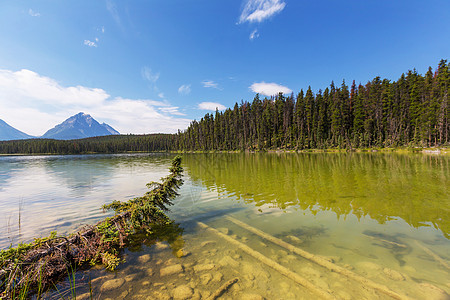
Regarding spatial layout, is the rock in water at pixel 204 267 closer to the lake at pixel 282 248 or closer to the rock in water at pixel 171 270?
the lake at pixel 282 248

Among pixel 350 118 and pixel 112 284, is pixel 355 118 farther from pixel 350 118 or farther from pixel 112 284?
pixel 112 284

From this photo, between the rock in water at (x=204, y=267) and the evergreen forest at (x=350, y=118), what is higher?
the evergreen forest at (x=350, y=118)

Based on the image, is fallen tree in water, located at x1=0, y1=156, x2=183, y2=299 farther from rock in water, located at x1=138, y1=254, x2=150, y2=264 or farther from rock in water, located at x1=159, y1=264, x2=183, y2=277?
rock in water, located at x1=159, y1=264, x2=183, y2=277

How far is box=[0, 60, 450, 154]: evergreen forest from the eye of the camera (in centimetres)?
5559

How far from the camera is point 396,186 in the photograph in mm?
14570

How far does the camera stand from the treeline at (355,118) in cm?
5547

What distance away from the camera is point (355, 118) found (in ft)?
245

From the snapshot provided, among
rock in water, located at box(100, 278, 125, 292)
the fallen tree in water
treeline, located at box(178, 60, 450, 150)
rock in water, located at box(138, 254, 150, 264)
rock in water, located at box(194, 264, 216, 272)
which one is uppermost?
treeline, located at box(178, 60, 450, 150)

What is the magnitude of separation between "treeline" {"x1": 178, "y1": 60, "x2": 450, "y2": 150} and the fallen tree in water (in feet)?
246

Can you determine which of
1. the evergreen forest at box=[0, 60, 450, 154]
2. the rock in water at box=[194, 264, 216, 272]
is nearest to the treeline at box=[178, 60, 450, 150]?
the evergreen forest at box=[0, 60, 450, 154]

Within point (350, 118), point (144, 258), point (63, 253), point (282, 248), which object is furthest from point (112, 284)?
point (350, 118)

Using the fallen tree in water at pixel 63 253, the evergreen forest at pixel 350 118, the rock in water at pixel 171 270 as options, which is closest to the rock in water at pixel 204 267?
the rock in water at pixel 171 270

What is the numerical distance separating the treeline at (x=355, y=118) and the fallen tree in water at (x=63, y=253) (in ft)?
246

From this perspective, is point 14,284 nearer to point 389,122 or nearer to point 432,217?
point 432,217
